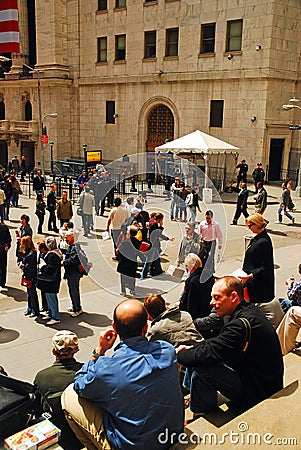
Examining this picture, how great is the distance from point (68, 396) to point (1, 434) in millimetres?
590

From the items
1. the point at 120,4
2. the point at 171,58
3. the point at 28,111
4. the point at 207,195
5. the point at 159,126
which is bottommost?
the point at 207,195

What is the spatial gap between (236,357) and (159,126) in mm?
28896

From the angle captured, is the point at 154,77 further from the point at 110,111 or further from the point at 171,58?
the point at 110,111

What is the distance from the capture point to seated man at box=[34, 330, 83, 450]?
378cm

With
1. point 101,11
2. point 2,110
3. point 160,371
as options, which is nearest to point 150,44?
point 101,11

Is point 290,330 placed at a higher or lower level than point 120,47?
lower

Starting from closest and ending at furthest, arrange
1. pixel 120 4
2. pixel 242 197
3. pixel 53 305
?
pixel 53 305 < pixel 242 197 < pixel 120 4

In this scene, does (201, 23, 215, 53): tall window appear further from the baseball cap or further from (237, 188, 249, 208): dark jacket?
the baseball cap

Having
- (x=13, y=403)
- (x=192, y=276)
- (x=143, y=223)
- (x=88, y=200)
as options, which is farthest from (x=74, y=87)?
(x=13, y=403)

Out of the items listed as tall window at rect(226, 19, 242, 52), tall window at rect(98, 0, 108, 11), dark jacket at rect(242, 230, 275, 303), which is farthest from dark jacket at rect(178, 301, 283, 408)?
tall window at rect(98, 0, 108, 11)

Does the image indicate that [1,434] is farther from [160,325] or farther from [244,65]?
[244,65]

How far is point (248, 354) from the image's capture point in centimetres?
354

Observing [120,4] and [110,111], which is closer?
[120,4]

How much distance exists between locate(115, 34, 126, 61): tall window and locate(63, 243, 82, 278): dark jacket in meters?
26.6
